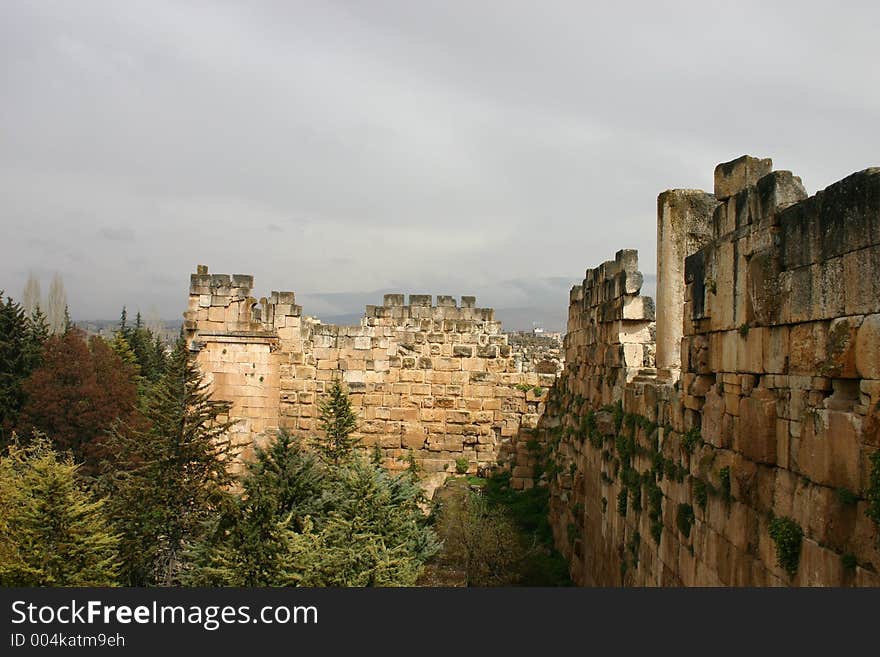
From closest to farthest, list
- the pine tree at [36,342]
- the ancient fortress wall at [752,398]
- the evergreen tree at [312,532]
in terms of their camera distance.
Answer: the ancient fortress wall at [752,398], the evergreen tree at [312,532], the pine tree at [36,342]

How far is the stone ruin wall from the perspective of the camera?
18.8 meters

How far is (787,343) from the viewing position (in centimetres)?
493

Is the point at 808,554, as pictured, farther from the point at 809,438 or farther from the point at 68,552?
the point at 68,552

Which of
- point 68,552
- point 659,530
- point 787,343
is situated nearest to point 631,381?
point 659,530

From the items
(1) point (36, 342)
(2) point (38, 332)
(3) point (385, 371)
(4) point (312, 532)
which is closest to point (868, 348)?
(4) point (312, 532)

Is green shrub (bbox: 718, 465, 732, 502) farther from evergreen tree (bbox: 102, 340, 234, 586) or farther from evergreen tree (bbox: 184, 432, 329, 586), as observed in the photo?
evergreen tree (bbox: 102, 340, 234, 586)

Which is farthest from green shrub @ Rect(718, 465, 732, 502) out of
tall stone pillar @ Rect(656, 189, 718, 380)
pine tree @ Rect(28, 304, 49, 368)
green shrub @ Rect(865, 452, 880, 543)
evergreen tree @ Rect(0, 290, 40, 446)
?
pine tree @ Rect(28, 304, 49, 368)

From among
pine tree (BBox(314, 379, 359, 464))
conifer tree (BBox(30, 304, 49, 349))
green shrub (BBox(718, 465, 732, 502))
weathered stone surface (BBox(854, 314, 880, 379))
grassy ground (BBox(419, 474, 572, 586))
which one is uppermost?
conifer tree (BBox(30, 304, 49, 349))

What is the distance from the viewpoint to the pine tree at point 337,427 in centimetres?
1700

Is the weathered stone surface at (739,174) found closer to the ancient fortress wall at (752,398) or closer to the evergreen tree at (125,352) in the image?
the ancient fortress wall at (752,398)

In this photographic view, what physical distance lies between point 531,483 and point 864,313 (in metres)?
14.2

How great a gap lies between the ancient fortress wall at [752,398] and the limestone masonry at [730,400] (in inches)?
0.6

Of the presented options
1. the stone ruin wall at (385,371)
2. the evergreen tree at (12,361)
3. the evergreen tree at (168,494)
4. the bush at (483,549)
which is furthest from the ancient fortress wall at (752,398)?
the evergreen tree at (12,361)

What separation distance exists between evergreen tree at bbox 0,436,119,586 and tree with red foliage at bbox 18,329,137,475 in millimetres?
16135
